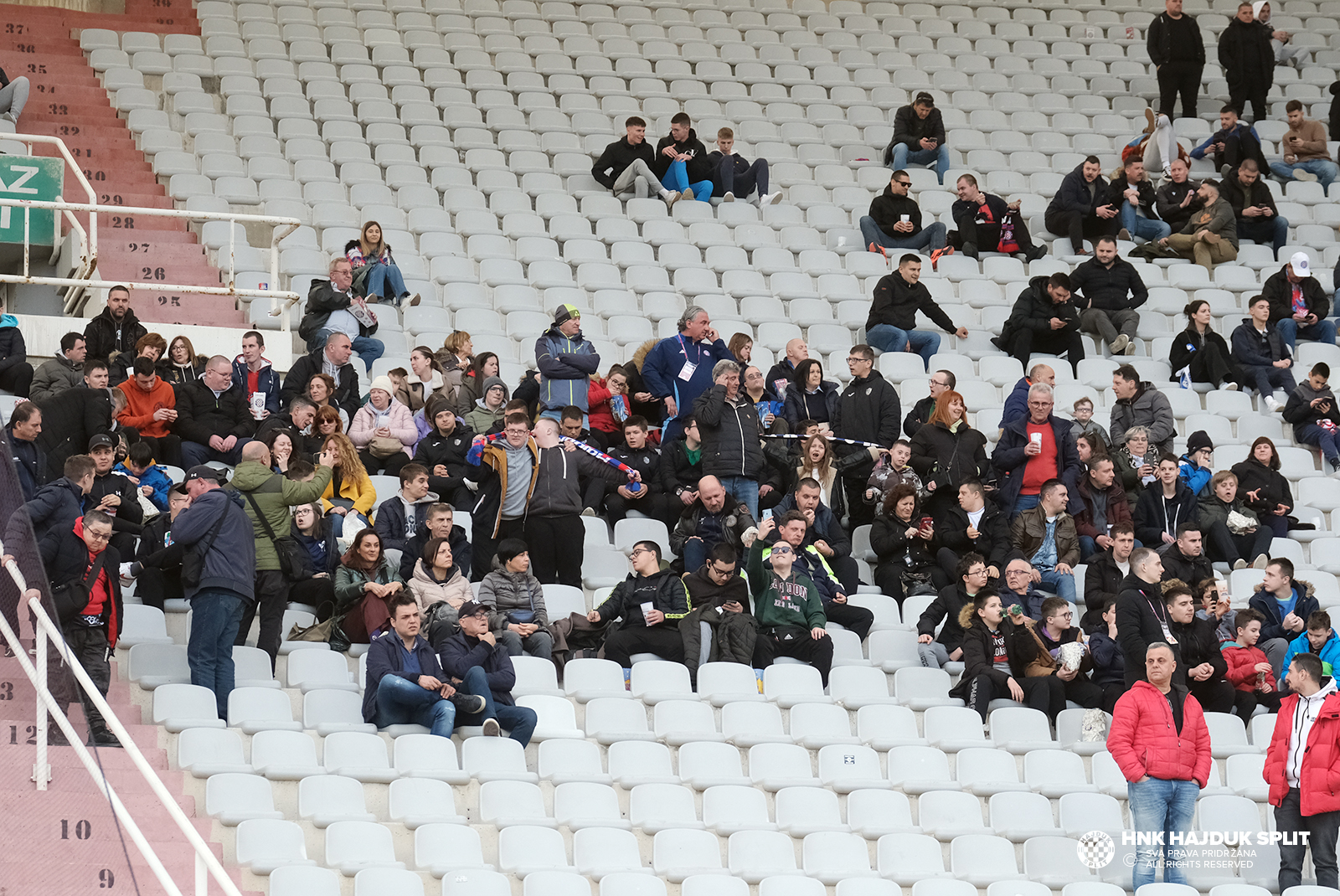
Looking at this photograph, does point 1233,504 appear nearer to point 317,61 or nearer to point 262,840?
point 262,840

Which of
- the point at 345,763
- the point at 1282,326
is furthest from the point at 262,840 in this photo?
the point at 1282,326

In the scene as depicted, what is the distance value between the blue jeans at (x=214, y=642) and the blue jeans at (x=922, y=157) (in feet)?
27.0

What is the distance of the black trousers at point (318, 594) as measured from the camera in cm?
889

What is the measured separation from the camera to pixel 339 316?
36.8ft

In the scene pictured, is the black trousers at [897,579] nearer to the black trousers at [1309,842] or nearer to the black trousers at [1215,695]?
the black trousers at [1215,695]

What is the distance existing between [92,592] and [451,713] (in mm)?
1580

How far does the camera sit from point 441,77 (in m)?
15.0

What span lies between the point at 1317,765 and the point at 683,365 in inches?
174

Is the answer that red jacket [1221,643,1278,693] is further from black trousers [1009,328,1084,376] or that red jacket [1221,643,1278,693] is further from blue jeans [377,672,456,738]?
blue jeans [377,672,456,738]

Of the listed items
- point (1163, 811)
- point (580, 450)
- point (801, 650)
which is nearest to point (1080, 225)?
point (580, 450)

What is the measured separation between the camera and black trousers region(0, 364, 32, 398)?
10125 mm

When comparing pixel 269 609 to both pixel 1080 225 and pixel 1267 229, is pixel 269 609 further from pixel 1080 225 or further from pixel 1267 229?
pixel 1267 229

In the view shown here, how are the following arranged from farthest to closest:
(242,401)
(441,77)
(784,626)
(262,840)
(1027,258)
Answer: (441,77) < (1027,258) < (242,401) < (784,626) < (262,840)

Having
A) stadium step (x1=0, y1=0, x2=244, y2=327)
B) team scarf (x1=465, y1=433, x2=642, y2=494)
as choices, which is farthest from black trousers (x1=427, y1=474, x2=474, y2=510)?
stadium step (x1=0, y1=0, x2=244, y2=327)
